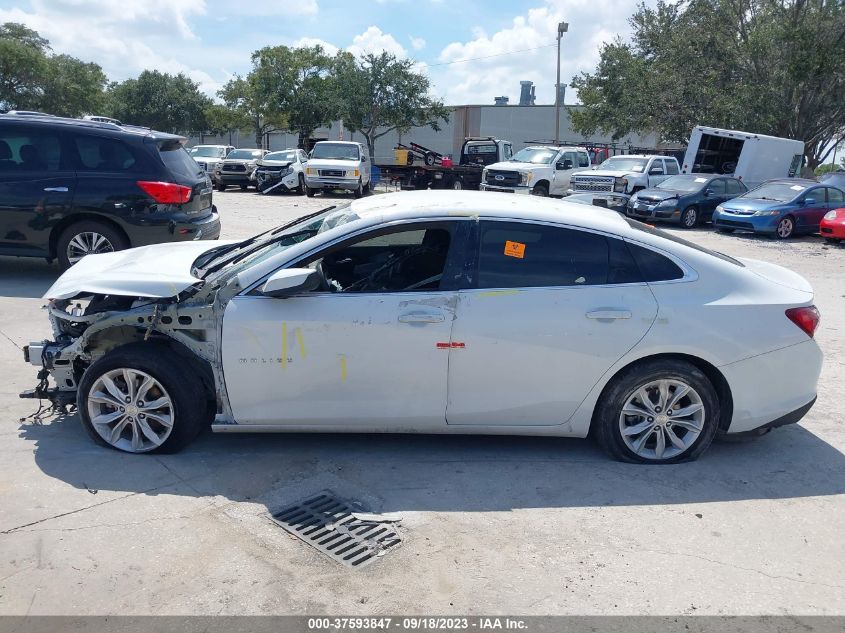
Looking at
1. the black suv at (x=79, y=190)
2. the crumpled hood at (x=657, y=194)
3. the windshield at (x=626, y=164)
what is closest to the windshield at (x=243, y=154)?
the windshield at (x=626, y=164)

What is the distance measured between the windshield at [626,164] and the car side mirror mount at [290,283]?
20781 mm

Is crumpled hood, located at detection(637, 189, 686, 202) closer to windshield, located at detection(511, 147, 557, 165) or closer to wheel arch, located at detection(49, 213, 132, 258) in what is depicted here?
windshield, located at detection(511, 147, 557, 165)

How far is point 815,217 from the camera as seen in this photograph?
61.4 feet

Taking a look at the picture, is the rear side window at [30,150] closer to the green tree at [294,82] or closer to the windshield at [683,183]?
the windshield at [683,183]

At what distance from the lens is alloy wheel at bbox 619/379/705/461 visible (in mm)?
4543

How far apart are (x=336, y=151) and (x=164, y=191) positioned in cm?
1829

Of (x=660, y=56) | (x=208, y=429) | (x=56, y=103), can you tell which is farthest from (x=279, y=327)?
(x=56, y=103)

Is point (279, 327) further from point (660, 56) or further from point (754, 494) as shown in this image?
point (660, 56)

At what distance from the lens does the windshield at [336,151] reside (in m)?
26.4

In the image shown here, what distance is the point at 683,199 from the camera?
65.6 ft

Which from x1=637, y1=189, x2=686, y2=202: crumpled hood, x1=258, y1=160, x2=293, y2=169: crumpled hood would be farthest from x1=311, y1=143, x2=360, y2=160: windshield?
x1=637, y1=189, x2=686, y2=202: crumpled hood

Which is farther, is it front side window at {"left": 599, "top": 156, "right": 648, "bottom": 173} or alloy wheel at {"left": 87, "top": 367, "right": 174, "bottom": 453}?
front side window at {"left": 599, "top": 156, "right": 648, "bottom": 173}

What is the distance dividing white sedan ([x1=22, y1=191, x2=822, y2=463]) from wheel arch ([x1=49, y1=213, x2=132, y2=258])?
14.7 ft

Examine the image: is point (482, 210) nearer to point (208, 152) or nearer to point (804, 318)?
point (804, 318)
